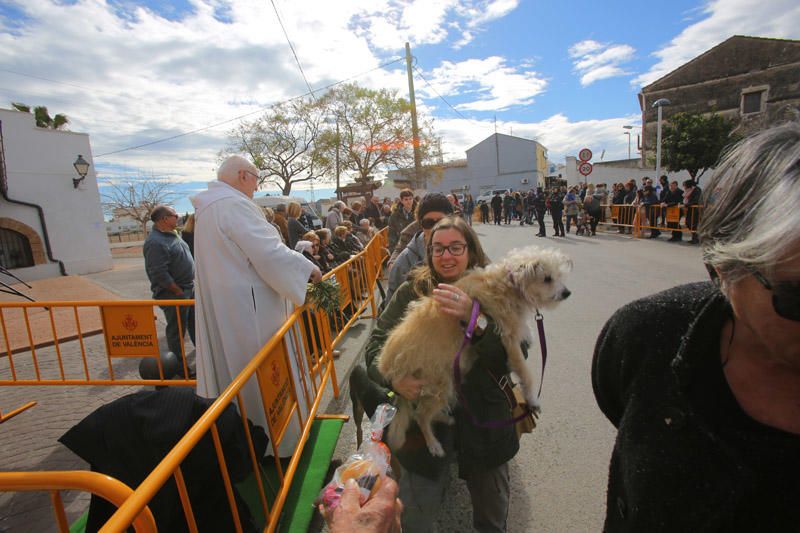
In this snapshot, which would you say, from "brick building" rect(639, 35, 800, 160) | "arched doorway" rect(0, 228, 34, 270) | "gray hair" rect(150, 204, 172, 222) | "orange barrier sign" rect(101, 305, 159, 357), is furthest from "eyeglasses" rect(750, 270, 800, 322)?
"brick building" rect(639, 35, 800, 160)

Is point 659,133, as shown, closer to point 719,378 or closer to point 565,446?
point 565,446

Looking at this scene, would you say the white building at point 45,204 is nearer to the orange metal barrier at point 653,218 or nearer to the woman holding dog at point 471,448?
the woman holding dog at point 471,448

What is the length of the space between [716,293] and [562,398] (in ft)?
10.1

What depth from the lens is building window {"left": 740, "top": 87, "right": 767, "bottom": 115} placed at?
3159 centimetres

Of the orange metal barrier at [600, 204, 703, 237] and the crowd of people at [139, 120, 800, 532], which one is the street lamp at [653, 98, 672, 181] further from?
the crowd of people at [139, 120, 800, 532]

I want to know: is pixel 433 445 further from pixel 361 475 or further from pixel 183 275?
pixel 183 275

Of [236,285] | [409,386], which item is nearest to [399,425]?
[409,386]

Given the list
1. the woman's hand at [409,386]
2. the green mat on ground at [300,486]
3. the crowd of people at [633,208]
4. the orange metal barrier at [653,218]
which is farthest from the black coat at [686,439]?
the crowd of people at [633,208]

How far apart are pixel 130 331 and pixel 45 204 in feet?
51.0

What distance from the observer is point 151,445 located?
1.78 m

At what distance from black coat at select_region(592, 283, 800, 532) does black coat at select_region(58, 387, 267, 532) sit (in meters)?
1.74

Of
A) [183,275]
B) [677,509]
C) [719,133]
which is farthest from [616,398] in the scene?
[719,133]

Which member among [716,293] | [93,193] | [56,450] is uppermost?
[93,193]

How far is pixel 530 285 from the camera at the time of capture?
2.31 metres
